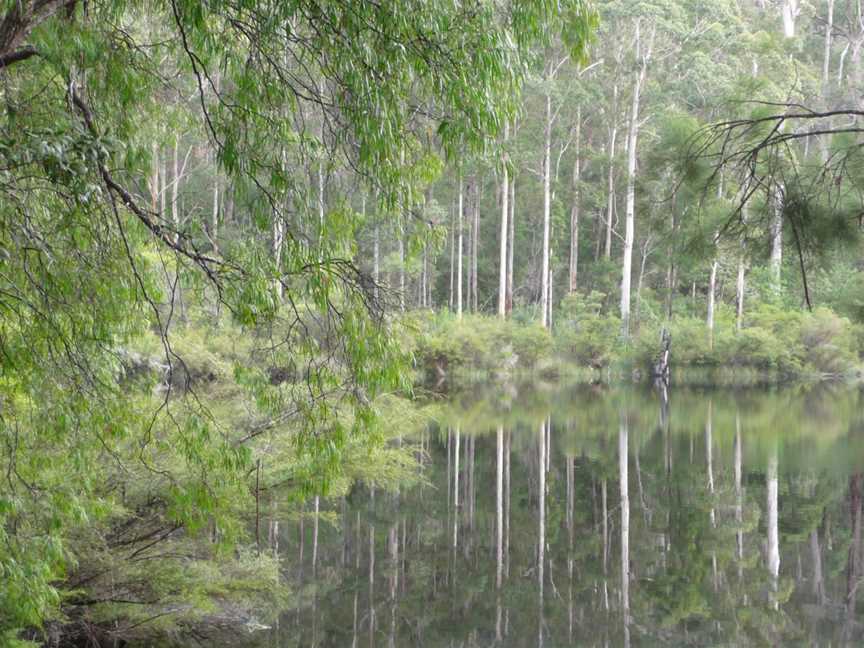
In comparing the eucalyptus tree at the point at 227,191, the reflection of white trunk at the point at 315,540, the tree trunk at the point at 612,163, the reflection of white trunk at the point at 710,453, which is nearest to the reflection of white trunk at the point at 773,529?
the reflection of white trunk at the point at 710,453

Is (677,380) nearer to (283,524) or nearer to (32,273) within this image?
(283,524)

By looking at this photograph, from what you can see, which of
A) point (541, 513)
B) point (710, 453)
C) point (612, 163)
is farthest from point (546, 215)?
point (541, 513)

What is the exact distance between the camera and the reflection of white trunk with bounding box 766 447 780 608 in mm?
7281

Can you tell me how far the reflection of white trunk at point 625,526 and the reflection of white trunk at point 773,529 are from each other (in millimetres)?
1032

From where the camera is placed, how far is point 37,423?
3803 mm

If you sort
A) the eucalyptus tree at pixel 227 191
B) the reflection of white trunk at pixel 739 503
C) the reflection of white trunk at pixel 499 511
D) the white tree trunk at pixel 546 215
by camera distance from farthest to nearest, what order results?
the white tree trunk at pixel 546 215 < the reflection of white trunk at pixel 739 503 < the reflection of white trunk at pixel 499 511 < the eucalyptus tree at pixel 227 191

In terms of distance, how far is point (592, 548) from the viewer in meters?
8.01

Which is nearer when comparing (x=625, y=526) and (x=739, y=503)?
(x=625, y=526)

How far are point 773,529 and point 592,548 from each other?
1746 millimetres

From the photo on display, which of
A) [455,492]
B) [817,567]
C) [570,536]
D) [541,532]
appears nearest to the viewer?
[817,567]

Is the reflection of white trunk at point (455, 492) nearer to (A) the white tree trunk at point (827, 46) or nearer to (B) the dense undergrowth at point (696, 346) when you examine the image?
(B) the dense undergrowth at point (696, 346)

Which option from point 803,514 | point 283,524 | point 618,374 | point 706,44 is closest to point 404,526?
point 283,524

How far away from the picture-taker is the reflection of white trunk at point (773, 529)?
7.28 meters

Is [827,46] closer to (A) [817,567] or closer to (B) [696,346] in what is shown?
(B) [696,346]
